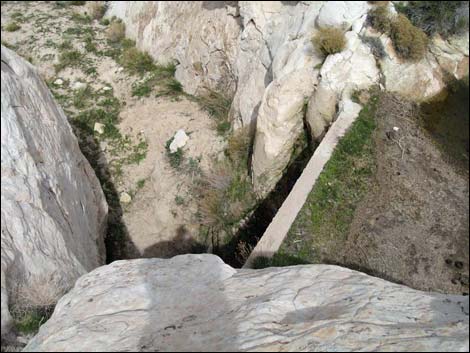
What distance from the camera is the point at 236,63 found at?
9.60 meters

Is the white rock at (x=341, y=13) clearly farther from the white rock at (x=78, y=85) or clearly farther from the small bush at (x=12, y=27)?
the small bush at (x=12, y=27)

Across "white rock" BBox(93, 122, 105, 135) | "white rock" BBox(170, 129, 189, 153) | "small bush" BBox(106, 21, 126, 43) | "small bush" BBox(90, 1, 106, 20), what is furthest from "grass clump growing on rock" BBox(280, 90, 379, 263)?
"small bush" BBox(90, 1, 106, 20)

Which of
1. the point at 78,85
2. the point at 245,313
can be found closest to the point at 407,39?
the point at 245,313

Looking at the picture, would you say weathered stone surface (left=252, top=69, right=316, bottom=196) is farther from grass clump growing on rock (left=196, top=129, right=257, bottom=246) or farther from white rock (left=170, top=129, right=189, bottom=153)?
white rock (left=170, top=129, right=189, bottom=153)

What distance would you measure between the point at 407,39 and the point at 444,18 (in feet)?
4.30

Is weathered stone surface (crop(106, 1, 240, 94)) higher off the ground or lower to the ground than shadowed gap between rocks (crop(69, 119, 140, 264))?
higher

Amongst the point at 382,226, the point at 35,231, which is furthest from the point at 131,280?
the point at 382,226

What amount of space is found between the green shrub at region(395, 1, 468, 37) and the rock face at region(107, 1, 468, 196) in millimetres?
221

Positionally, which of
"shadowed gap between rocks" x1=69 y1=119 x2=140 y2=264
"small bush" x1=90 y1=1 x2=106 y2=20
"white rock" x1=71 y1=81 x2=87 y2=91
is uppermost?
"small bush" x1=90 y1=1 x2=106 y2=20

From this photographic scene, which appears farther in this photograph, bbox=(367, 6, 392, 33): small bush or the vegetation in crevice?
bbox=(367, 6, 392, 33): small bush

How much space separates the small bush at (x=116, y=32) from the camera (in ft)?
41.0

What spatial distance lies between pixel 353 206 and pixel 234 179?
9.91 feet

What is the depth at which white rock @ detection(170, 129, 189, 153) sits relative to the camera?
9234mm

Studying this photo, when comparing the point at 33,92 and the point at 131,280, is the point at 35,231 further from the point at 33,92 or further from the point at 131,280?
the point at 33,92
